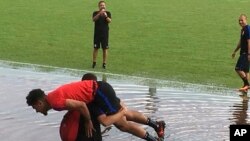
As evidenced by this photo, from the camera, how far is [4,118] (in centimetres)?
1113

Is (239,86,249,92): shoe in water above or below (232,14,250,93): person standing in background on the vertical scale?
below

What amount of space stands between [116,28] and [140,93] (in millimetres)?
13327

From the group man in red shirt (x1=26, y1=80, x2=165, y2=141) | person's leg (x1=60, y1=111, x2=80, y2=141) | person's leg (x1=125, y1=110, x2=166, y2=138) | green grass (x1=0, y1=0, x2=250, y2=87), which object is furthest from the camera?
green grass (x1=0, y1=0, x2=250, y2=87)

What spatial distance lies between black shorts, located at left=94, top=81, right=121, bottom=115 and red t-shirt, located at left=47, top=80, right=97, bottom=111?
9cm

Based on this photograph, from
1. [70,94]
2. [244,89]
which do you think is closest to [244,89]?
[244,89]

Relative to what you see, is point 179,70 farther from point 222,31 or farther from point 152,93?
point 222,31

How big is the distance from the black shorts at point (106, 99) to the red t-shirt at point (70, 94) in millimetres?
92

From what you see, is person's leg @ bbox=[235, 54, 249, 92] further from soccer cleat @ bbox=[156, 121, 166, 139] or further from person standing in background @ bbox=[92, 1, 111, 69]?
soccer cleat @ bbox=[156, 121, 166, 139]

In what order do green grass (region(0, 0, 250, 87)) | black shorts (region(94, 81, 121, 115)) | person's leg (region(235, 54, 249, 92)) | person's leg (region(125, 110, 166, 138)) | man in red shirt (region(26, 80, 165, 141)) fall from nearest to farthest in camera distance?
man in red shirt (region(26, 80, 165, 141)) < black shorts (region(94, 81, 121, 115)) < person's leg (region(125, 110, 166, 138)) < person's leg (region(235, 54, 249, 92)) < green grass (region(0, 0, 250, 87))

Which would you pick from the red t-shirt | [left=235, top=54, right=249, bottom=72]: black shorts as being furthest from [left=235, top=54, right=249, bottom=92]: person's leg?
the red t-shirt

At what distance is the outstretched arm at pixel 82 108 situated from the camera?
7.46 m

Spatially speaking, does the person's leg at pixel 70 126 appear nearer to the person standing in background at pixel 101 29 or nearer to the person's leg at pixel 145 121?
the person's leg at pixel 145 121

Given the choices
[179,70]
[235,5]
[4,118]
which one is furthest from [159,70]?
[235,5]

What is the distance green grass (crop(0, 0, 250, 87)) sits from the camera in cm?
1803
